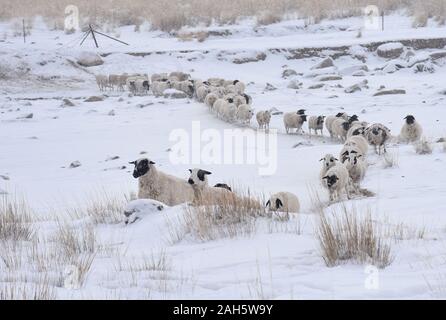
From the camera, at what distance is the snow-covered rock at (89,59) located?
32156 mm

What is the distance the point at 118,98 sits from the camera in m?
25.4

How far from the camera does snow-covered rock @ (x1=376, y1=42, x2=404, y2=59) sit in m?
31.2

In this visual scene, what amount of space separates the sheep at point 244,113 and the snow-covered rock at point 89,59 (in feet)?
49.9

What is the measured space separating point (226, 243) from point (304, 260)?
0.96m

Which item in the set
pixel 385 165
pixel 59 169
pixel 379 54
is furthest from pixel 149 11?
pixel 385 165

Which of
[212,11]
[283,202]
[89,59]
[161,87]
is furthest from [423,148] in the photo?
[212,11]

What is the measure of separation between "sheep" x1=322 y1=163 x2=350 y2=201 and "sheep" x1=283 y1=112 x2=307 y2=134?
7.71m

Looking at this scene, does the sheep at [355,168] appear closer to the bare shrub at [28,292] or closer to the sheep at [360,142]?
the sheep at [360,142]

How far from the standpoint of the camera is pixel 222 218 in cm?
643

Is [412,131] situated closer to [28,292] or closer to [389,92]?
[389,92]

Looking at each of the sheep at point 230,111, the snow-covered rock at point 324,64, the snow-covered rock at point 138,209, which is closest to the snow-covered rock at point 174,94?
the sheep at point 230,111

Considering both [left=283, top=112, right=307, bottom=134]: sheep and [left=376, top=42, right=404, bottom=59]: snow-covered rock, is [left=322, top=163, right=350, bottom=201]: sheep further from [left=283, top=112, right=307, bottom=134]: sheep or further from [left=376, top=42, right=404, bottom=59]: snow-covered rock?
[left=376, top=42, right=404, bottom=59]: snow-covered rock

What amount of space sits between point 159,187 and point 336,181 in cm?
275
